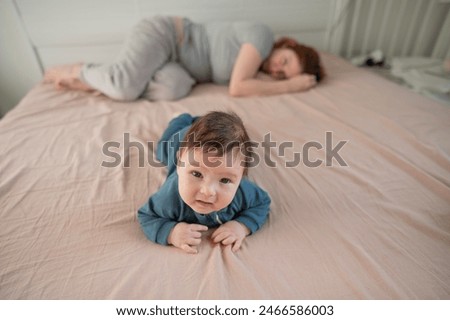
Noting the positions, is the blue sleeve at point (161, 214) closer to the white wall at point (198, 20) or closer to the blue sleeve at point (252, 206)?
the blue sleeve at point (252, 206)

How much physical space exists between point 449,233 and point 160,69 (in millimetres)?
1234

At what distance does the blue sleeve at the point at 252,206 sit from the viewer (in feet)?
2.13

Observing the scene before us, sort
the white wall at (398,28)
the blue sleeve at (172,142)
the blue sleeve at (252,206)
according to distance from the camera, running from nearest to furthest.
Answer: the blue sleeve at (252,206), the blue sleeve at (172,142), the white wall at (398,28)

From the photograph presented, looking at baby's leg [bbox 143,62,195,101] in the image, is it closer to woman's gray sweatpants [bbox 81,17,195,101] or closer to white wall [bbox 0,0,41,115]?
woman's gray sweatpants [bbox 81,17,195,101]

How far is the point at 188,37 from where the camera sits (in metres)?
1.37

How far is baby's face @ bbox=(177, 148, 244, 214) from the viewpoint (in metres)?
0.54

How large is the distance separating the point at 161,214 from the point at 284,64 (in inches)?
41.7

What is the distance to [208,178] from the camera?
55cm

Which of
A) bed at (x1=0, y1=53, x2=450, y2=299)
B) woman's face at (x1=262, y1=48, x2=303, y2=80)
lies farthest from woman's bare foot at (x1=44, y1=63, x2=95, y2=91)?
woman's face at (x1=262, y1=48, x2=303, y2=80)

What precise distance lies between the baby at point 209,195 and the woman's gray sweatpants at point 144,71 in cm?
71

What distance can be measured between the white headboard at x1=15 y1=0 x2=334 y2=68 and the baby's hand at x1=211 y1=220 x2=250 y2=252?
1.38 meters

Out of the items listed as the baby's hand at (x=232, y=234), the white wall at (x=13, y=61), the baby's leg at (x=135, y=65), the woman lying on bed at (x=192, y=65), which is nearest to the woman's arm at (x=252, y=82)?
the woman lying on bed at (x=192, y=65)
